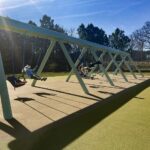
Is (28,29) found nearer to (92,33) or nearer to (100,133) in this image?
(100,133)

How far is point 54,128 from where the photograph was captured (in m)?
5.84

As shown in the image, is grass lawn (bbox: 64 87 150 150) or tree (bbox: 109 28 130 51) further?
tree (bbox: 109 28 130 51)

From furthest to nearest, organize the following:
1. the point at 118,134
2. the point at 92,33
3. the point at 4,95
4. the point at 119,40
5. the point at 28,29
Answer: the point at 119,40
the point at 92,33
the point at 28,29
the point at 4,95
the point at 118,134

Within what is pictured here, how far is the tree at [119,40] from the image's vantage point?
7594 centimetres

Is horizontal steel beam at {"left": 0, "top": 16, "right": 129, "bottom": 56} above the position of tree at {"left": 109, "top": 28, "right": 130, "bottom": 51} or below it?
above

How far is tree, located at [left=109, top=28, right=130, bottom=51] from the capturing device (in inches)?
2990

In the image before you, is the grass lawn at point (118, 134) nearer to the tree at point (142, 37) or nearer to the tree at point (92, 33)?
the tree at point (142, 37)

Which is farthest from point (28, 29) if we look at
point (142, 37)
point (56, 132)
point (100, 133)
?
point (142, 37)

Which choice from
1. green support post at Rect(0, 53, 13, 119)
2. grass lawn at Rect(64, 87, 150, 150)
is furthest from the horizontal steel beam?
grass lawn at Rect(64, 87, 150, 150)

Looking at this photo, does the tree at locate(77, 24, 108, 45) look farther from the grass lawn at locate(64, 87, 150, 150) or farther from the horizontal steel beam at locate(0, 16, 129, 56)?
the grass lawn at locate(64, 87, 150, 150)

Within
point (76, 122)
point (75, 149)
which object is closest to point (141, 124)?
point (76, 122)

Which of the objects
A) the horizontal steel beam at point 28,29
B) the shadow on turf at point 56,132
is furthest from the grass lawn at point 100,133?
the horizontal steel beam at point 28,29

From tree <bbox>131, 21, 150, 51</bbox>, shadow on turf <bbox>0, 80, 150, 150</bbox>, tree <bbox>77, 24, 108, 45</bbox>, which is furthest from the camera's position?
tree <bbox>77, 24, 108, 45</bbox>

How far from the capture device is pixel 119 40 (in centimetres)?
7619
